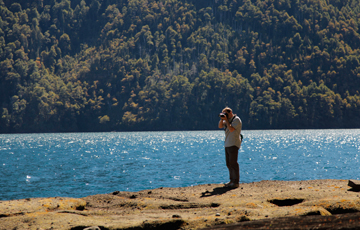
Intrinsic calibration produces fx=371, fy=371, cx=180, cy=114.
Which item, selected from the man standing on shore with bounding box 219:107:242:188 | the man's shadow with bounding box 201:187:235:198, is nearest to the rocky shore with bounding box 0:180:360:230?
the man's shadow with bounding box 201:187:235:198

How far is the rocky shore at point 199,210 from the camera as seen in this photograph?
5718 millimetres

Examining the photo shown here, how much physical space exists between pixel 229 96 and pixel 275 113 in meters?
21.2

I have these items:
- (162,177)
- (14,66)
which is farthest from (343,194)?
(14,66)

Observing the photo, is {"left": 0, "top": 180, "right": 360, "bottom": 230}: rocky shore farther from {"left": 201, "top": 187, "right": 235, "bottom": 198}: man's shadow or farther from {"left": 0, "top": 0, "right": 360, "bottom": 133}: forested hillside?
{"left": 0, "top": 0, "right": 360, "bottom": 133}: forested hillside

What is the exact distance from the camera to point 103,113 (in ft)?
563

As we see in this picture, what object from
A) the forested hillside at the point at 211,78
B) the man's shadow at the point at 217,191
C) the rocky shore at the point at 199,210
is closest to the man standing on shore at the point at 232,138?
the man's shadow at the point at 217,191

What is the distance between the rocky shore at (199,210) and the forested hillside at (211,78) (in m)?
143

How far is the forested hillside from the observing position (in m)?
156

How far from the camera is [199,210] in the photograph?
27.2ft

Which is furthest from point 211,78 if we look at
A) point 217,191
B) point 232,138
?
point 217,191

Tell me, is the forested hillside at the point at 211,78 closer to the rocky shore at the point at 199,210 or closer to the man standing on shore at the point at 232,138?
the man standing on shore at the point at 232,138

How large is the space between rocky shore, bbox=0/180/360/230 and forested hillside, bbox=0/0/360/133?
14275 centimetres

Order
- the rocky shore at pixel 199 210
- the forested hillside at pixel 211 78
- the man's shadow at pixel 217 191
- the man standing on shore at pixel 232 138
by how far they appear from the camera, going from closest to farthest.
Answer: the rocky shore at pixel 199 210 < the man's shadow at pixel 217 191 < the man standing on shore at pixel 232 138 < the forested hillside at pixel 211 78

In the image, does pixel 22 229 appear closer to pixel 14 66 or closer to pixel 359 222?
pixel 359 222
